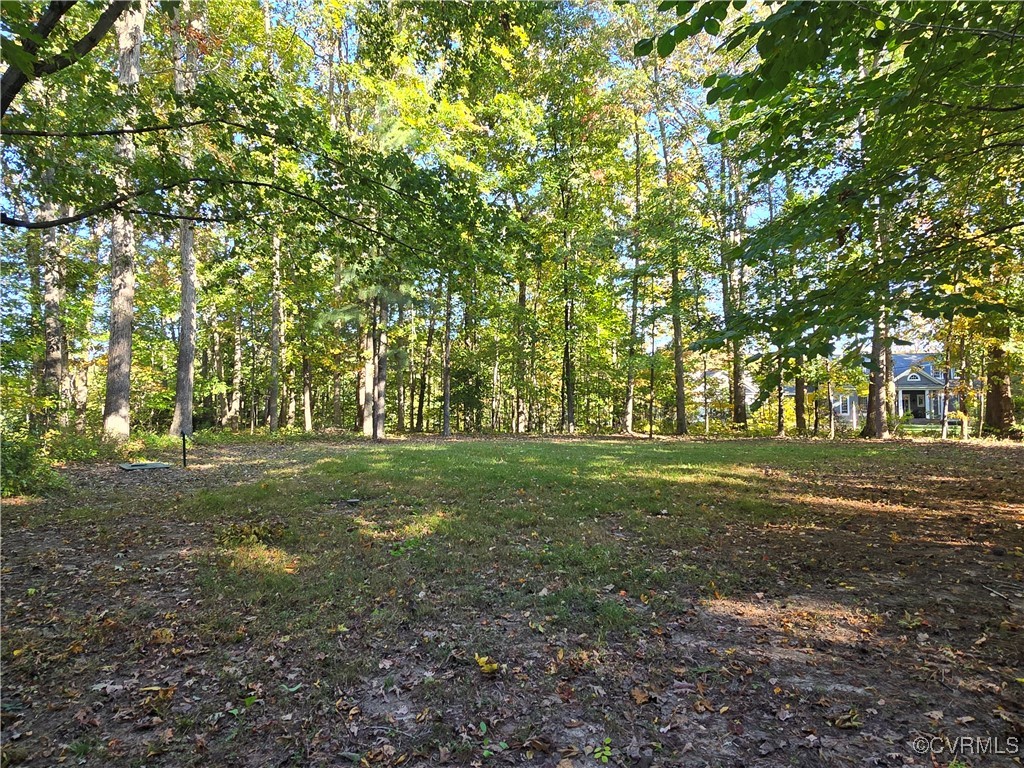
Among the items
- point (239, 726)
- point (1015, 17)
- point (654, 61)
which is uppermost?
point (654, 61)

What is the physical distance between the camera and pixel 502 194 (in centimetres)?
2075

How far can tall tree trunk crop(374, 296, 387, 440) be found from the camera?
1894cm

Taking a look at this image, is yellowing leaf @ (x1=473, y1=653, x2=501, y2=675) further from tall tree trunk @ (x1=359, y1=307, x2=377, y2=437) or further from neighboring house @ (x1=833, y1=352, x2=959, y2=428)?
neighboring house @ (x1=833, y1=352, x2=959, y2=428)

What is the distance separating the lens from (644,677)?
2945mm

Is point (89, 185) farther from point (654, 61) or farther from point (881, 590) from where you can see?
point (654, 61)

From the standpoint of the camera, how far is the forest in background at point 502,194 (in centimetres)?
403

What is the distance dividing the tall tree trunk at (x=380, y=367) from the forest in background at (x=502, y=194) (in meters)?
0.21

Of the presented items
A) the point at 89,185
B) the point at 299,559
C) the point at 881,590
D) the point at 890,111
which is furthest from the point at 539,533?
the point at 89,185

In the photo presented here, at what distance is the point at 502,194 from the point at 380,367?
9.24 metres

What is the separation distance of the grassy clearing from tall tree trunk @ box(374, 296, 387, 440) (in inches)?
448

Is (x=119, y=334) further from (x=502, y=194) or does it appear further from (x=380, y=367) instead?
(x=502, y=194)

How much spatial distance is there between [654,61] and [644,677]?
24.4 m

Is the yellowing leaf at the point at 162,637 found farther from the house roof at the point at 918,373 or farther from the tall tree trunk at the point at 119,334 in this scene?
the house roof at the point at 918,373

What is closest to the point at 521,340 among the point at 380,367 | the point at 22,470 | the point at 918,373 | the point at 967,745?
the point at 380,367
